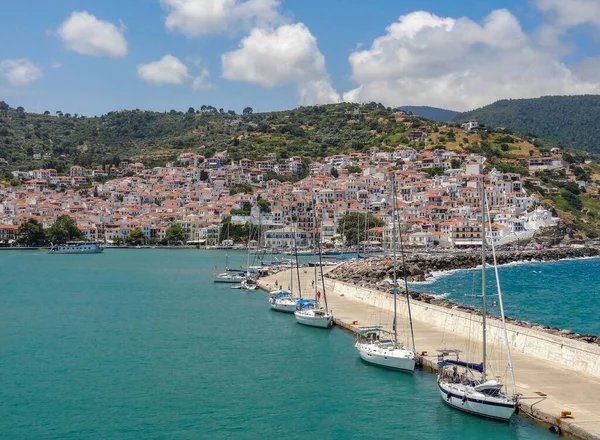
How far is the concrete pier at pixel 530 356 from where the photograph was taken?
1703 cm

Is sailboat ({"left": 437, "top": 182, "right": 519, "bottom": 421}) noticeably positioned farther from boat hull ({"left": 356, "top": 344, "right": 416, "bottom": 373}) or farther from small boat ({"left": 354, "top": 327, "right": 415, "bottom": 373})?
small boat ({"left": 354, "top": 327, "right": 415, "bottom": 373})

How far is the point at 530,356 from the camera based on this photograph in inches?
892

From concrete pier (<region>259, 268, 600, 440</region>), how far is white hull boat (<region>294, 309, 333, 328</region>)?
2.18 feet

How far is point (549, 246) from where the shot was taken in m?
96.7

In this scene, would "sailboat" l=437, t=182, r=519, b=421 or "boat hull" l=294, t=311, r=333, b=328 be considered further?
"boat hull" l=294, t=311, r=333, b=328

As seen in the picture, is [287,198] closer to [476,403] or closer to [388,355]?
[388,355]

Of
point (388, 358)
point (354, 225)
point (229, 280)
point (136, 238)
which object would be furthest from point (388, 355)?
point (136, 238)

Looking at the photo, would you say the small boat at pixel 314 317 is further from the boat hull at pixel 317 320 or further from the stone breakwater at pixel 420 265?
the stone breakwater at pixel 420 265

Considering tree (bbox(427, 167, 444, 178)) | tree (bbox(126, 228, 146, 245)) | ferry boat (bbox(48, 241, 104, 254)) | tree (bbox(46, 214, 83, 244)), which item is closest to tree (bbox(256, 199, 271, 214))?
tree (bbox(126, 228, 146, 245))

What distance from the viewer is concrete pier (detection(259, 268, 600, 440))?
17031mm

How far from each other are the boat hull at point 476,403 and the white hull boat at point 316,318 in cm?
1280

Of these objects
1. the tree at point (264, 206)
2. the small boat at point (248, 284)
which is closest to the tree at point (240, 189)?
the tree at point (264, 206)

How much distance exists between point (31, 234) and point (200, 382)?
316 feet

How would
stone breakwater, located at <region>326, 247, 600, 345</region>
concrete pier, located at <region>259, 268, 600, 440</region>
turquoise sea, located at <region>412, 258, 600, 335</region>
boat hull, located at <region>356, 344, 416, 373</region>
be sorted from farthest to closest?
stone breakwater, located at <region>326, 247, 600, 345</region> → turquoise sea, located at <region>412, 258, 600, 335</region> → boat hull, located at <region>356, 344, 416, 373</region> → concrete pier, located at <region>259, 268, 600, 440</region>
